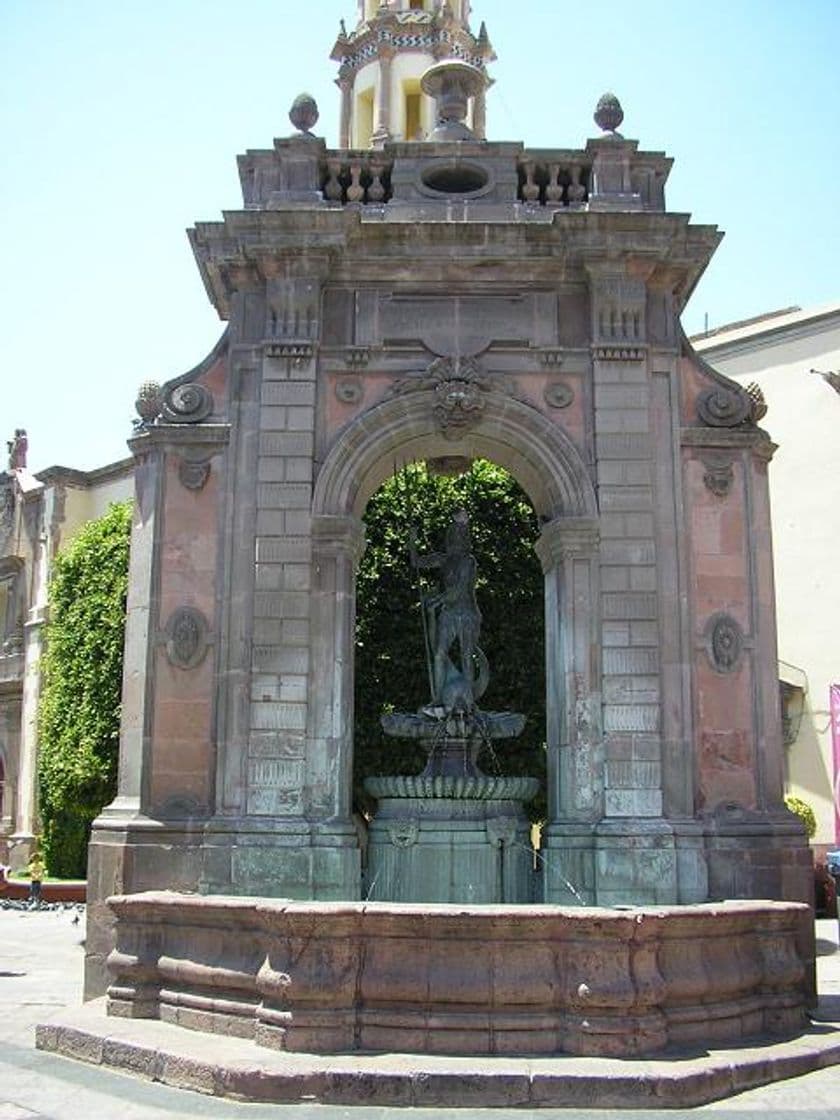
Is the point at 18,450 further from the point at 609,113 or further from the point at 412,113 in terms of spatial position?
the point at 609,113

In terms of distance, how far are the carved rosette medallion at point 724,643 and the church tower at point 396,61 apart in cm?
3057

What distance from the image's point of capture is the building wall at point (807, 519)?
29859 mm

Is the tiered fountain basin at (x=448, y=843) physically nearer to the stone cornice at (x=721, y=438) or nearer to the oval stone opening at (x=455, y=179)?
the stone cornice at (x=721, y=438)

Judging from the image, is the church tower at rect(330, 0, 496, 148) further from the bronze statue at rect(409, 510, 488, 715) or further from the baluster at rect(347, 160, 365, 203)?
the bronze statue at rect(409, 510, 488, 715)

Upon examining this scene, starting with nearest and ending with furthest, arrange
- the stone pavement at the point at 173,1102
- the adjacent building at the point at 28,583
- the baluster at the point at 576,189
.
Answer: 1. the stone pavement at the point at 173,1102
2. the baluster at the point at 576,189
3. the adjacent building at the point at 28,583

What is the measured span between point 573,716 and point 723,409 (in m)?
3.70

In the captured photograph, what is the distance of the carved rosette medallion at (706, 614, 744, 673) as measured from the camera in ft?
40.9

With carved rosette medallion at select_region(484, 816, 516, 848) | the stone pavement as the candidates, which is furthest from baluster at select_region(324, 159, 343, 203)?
the stone pavement

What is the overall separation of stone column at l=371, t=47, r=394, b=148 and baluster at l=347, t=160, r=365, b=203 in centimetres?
2695

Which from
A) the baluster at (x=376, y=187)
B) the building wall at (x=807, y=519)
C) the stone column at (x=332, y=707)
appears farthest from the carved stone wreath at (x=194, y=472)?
the building wall at (x=807, y=519)

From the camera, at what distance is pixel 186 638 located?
1260 cm

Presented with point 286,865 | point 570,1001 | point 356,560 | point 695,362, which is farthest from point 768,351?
point 570,1001

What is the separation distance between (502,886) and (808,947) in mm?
2823

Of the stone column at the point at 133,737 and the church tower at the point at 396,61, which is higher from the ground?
the church tower at the point at 396,61
